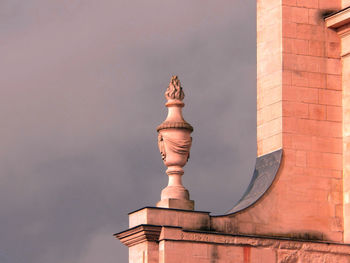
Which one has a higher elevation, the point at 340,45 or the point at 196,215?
the point at 340,45

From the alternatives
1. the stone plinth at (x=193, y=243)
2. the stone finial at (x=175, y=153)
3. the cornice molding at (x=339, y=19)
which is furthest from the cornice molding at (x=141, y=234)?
the cornice molding at (x=339, y=19)

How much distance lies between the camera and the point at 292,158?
98.8 ft

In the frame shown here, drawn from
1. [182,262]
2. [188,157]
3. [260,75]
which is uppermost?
[260,75]

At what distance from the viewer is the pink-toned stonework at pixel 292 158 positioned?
28.8 meters

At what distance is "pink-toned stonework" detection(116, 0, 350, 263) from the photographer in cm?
2878

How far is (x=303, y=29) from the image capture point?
3078 centimetres

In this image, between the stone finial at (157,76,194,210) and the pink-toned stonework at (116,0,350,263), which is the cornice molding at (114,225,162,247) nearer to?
the pink-toned stonework at (116,0,350,263)

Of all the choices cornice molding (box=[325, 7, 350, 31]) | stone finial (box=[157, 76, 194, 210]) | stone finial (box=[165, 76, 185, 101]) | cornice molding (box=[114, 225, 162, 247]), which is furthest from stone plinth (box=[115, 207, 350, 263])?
cornice molding (box=[325, 7, 350, 31])

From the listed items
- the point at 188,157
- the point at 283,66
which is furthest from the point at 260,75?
the point at 188,157

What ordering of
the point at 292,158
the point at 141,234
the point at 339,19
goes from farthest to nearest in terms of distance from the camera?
the point at 339,19 < the point at 292,158 < the point at 141,234

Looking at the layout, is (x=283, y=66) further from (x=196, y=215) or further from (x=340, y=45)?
(x=196, y=215)

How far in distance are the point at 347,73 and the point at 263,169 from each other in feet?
8.32

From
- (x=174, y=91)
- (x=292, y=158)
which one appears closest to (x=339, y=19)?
(x=292, y=158)

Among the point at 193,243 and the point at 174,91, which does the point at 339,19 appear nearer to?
the point at 174,91
